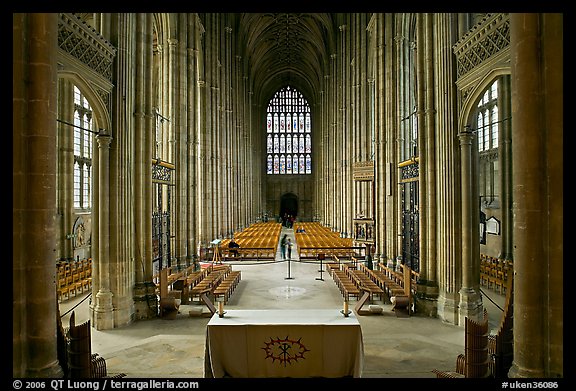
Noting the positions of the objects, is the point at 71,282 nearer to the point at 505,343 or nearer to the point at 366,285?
the point at 366,285

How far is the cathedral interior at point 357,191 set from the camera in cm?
513

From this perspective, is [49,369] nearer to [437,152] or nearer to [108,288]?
[108,288]

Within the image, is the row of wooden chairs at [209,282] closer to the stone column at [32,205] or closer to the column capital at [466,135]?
the stone column at [32,205]

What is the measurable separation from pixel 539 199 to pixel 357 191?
2300 centimetres

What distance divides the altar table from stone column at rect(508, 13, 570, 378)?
7.74 feet

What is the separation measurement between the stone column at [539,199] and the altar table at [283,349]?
2.36 m

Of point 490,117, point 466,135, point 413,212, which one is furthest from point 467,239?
point 490,117

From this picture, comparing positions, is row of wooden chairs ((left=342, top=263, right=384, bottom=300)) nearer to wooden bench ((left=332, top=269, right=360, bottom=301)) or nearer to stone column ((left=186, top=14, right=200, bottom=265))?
wooden bench ((left=332, top=269, right=360, bottom=301))

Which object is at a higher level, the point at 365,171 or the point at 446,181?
the point at 365,171

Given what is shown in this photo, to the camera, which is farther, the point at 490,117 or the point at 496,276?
the point at 490,117

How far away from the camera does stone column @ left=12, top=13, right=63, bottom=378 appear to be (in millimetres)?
5121

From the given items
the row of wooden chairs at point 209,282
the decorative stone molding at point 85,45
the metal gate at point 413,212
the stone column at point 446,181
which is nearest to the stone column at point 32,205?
the decorative stone molding at point 85,45

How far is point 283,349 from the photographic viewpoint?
634 cm
